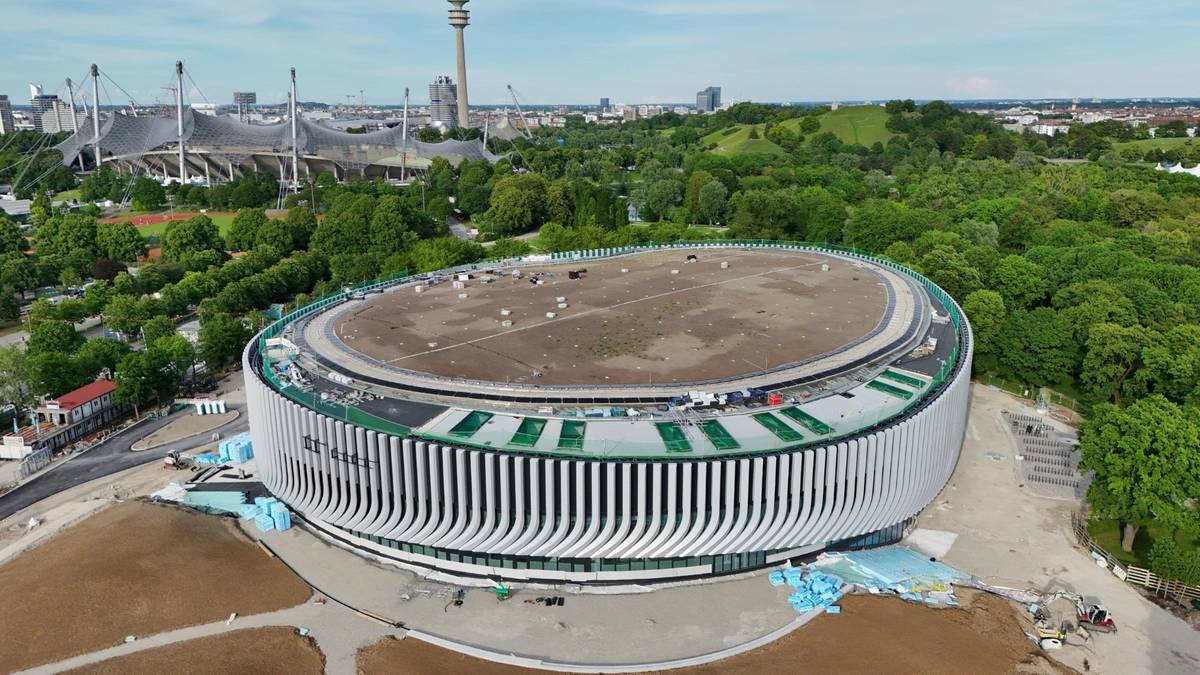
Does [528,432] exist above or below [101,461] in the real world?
above

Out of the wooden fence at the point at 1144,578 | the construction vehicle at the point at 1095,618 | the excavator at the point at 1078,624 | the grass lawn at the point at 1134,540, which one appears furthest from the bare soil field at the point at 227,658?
the grass lawn at the point at 1134,540

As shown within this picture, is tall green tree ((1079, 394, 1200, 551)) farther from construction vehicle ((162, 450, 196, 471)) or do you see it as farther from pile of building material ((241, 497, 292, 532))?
construction vehicle ((162, 450, 196, 471))

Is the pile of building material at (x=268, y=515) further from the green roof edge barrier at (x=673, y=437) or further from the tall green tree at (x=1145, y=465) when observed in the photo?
the tall green tree at (x=1145, y=465)

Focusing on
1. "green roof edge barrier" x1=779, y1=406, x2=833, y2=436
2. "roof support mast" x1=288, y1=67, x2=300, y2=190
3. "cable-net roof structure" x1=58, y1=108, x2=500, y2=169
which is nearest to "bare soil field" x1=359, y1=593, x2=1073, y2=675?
"green roof edge barrier" x1=779, y1=406, x2=833, y2=436

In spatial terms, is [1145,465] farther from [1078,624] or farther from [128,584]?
[128,584]

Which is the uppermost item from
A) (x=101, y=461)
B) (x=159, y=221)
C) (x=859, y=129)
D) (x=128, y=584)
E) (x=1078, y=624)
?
(x=859, y=129)

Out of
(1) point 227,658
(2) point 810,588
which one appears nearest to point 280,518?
(1) point 227,658
